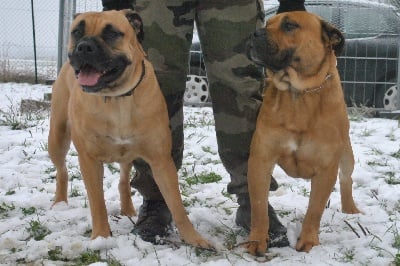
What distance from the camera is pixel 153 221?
2.89 meters

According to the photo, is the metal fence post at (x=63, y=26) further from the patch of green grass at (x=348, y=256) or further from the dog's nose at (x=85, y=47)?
the patch of green grass at (x=348, y=256)

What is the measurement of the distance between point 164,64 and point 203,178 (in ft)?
4.19

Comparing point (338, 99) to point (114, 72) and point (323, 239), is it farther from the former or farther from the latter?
point (114, 72)

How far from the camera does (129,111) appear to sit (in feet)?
8.73

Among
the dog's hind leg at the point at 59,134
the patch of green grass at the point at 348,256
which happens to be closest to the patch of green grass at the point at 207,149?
the dog's hind leg at the point at 59,134

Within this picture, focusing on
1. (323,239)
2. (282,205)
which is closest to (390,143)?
(282,205)

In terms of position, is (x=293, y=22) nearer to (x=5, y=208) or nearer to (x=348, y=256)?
(x=348, y=256)

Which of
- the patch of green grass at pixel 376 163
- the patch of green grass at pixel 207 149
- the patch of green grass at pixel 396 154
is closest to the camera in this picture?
the patch of green grass at pixel 376 163

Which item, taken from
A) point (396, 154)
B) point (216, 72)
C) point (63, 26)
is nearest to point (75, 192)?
point (216, 72)

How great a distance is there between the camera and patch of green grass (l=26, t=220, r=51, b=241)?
281 centimetres

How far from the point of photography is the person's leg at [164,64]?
9.50 ft

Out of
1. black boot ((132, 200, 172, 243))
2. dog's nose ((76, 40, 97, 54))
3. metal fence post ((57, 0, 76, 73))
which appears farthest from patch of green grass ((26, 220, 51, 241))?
metal fence post ((57, 0, 76, 73))

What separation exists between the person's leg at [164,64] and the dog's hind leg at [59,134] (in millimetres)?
582

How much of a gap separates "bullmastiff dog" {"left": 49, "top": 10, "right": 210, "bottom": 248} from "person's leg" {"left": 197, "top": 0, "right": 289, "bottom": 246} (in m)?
0.37
